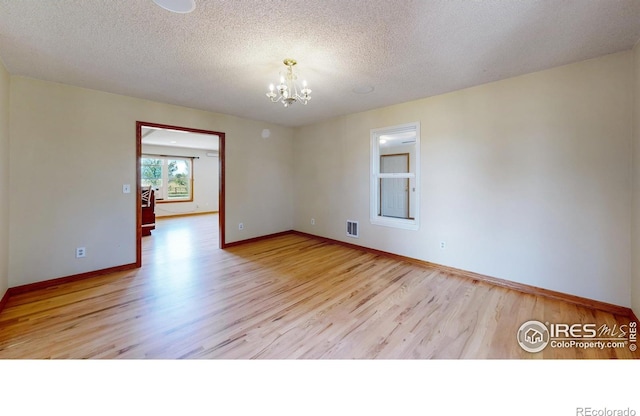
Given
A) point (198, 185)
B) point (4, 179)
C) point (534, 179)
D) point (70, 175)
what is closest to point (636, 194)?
point (534, 179)

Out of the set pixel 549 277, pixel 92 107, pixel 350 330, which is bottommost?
pixel 350 330

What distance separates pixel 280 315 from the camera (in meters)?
2.39

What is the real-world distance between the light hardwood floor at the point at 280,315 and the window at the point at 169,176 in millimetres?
6155

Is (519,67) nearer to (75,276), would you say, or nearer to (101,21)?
(101,21)

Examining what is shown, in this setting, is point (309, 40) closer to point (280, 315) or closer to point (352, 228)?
point (280, 315)

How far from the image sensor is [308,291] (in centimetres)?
292

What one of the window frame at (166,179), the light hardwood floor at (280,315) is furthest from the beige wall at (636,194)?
the window frame at (166,179)

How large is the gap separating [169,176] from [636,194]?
1082cm

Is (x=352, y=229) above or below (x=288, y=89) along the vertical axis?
below

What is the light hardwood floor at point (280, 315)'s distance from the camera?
188cm

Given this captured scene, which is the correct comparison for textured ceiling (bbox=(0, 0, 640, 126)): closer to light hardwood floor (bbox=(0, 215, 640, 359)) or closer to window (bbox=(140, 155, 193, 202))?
light hardwood floor (bbox=(0, 215, 640, 359))
